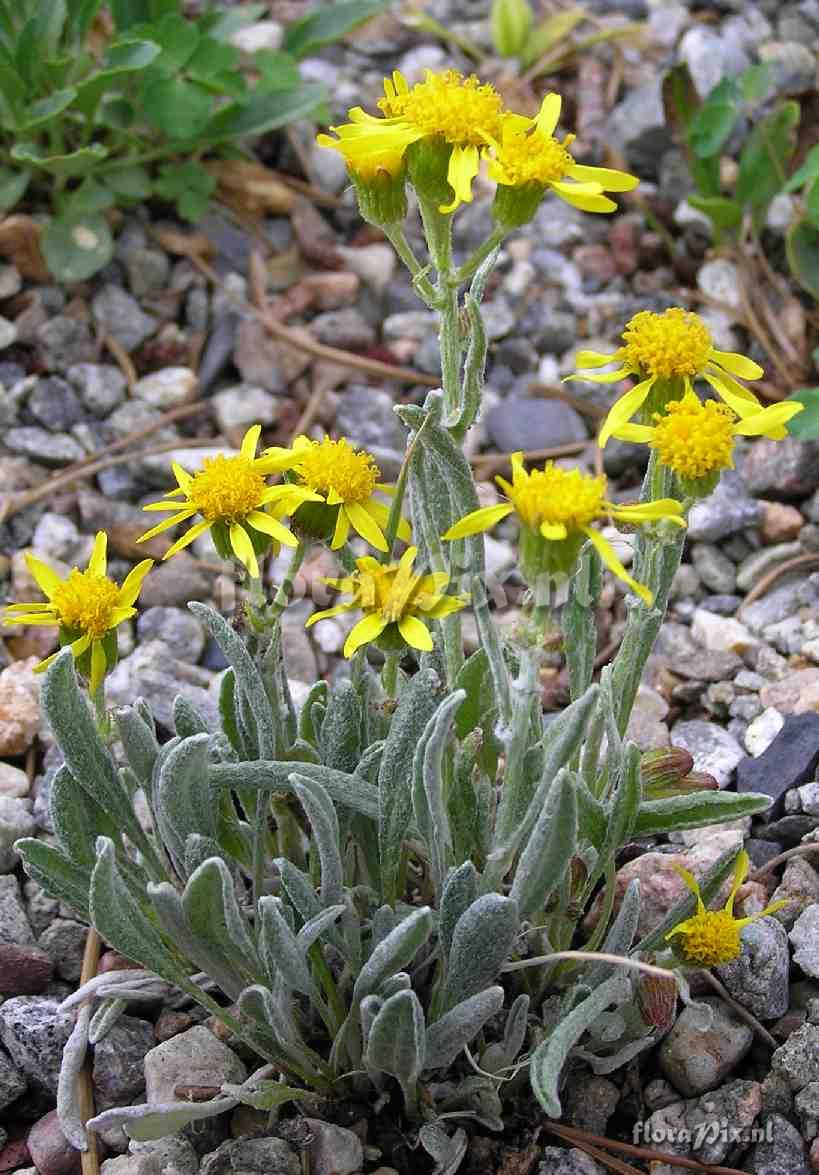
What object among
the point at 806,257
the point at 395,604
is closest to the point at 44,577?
the point at 395,604

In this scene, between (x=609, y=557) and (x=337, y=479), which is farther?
(x=337, y=479)

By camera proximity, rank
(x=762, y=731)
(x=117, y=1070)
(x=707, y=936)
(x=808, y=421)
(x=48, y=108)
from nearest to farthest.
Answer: (x=707, y=936) < (x=117, y=1070) < (x=762, y=731) < (x=808, y=421) < (x=48, y=108)

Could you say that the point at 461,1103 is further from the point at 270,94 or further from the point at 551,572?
the point at 270,94

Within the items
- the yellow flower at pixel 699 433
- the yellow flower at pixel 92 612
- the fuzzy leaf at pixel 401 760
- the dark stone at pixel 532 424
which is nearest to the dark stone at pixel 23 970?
the yellow flower at pixel 92 612

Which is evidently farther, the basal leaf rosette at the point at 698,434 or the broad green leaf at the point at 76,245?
the broad green leaf at the point at 76,245

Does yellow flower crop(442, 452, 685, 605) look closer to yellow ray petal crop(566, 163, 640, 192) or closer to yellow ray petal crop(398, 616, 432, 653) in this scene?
yellow ray petal crop(398, 616, 432, 653)

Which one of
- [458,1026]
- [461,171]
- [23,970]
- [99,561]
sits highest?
[461,171]

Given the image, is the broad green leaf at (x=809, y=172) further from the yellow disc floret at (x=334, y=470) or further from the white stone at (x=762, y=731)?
the yellow disc floret at (x=334, y=470)

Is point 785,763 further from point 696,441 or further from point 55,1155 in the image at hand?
point 55,1155
